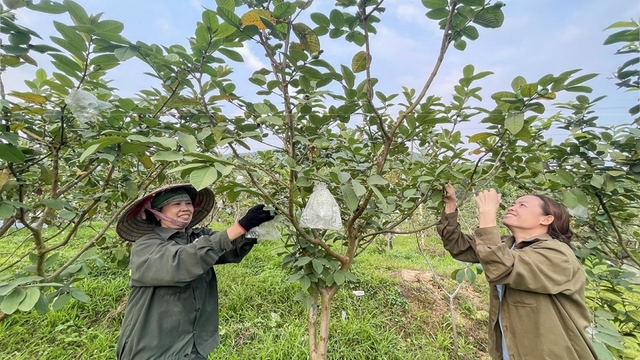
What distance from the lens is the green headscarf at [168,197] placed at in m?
1.50

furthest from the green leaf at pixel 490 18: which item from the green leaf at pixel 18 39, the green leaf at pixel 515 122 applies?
the green leaf at pixel 18 39

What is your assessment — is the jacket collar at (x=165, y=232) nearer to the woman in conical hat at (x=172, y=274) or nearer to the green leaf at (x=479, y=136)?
the woman in conical hat at (x=172, y=274)

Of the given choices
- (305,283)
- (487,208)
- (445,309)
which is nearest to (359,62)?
(487,208)

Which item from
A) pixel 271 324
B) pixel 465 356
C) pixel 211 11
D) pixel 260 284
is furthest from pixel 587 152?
pixel 260 284

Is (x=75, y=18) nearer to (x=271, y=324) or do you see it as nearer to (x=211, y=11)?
(x=211, y=11)

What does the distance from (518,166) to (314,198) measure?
0.97 meters

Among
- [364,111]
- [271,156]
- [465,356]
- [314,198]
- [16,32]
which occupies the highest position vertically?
[16,32]

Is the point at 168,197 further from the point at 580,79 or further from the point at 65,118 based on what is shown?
the point at 580,79

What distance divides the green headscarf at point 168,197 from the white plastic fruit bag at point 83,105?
0.61 metres

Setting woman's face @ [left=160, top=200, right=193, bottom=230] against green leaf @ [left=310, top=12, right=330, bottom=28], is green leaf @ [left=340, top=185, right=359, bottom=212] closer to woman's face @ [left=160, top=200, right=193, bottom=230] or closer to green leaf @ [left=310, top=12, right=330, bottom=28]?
green leaf @ [left=310, top=12, right=330, bottom=28]

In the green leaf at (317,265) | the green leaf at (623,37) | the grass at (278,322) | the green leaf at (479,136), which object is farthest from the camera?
the grass at (278,322)

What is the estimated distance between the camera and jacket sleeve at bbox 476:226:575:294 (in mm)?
1221

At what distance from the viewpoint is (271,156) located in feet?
5.40

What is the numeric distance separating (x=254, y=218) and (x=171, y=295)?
0.56 metres
